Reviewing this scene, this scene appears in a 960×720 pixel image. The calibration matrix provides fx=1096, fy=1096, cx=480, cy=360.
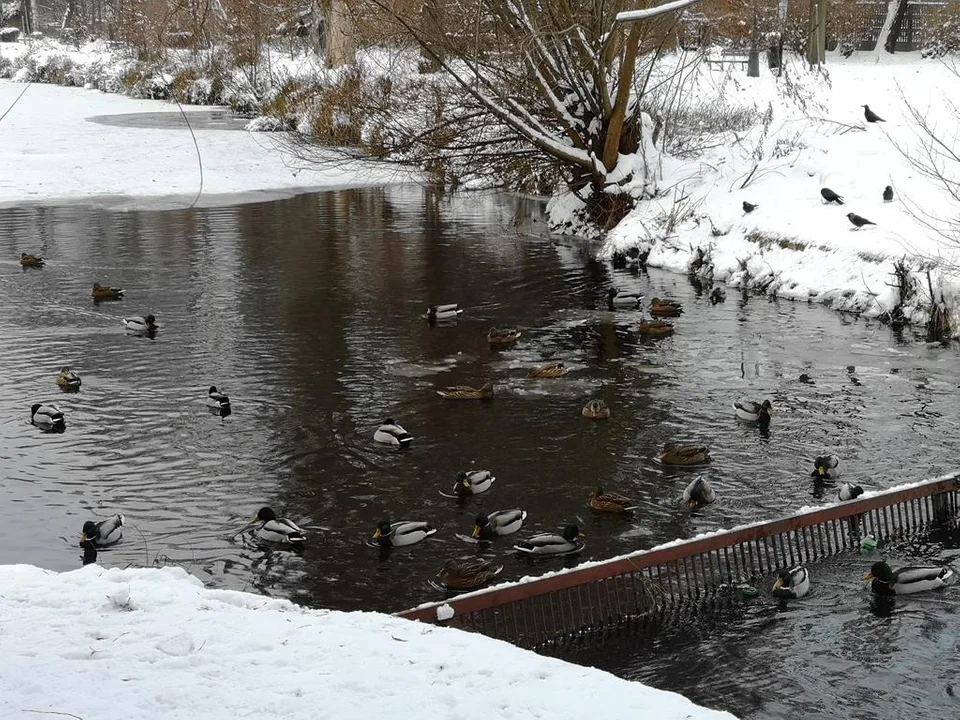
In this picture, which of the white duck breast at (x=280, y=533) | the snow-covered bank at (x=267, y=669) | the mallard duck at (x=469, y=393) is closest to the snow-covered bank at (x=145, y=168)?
the mallard duck at (x=469, y=393)

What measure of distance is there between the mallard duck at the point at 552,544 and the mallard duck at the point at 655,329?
8.49 metres

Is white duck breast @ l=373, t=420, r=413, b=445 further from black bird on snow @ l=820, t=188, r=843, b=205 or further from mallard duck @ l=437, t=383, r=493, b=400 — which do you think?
black bird on snow @ l=820, t=188, r=843, b=205

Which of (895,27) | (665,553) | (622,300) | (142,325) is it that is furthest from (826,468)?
(895,27)

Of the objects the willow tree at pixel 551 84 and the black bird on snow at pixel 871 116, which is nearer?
the willow tree at pixel 551 84

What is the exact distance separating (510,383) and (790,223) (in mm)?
10231

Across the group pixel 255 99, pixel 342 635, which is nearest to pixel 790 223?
pixel 342 635

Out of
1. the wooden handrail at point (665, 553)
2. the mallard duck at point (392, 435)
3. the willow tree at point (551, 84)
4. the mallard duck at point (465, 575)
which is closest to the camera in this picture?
the wooden handrail at point (665, 553)

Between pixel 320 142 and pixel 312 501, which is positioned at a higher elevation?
pixel 320 142

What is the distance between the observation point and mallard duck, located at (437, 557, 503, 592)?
31.2ft

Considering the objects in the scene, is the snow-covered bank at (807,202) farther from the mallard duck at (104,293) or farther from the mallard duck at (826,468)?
the mallard duck at (104,293)

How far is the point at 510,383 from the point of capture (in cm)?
1568

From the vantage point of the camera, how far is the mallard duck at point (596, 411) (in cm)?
1393

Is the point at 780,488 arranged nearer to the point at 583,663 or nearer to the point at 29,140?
the point at 583,663

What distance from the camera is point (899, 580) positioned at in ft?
30.6
